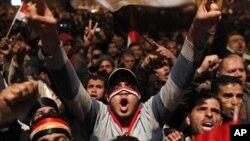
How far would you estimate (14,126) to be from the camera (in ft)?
10.2

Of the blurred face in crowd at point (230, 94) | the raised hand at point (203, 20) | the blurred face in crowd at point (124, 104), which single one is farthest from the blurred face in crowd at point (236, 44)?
the raised hand at point (203, 20)

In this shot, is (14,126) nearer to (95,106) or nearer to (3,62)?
(95,106)

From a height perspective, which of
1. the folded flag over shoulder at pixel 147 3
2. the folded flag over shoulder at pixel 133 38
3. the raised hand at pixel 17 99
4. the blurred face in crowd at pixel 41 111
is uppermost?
the folded flag over shoulder at pixel 147 3

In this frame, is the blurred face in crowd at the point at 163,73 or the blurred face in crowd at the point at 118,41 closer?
the blurred face in crowd at the point at 163,73

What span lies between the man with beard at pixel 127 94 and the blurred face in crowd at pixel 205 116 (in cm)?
29

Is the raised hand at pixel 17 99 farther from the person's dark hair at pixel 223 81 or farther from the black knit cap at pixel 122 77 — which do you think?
the person's dark hair at pixel 223 81

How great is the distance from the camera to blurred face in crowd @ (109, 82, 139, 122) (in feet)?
12.1

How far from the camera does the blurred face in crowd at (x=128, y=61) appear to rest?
6.75 metres

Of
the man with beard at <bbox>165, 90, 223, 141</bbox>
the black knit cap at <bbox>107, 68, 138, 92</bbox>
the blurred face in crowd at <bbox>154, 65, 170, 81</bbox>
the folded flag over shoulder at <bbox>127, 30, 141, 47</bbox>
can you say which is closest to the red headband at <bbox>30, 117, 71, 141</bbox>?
the black knit cap at <bbox>107, 68, 138, 92</bbox>

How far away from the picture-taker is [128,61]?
680cm

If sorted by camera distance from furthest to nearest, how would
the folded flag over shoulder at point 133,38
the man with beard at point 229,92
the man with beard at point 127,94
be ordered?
1. the folded flag over shoulder at point 133,38
2. the man with beard at point 229,92
3. the man with beard at point 127,94

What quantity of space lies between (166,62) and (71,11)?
7543 mm

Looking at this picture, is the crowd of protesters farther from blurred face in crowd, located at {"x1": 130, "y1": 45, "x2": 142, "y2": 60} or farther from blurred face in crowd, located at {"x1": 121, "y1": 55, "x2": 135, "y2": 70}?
blurred face in crowd, located at {"x1": 130, "y1": 45, "x2": 142, "y2": 60}

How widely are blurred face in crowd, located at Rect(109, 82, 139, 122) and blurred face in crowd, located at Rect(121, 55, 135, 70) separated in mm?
2962
